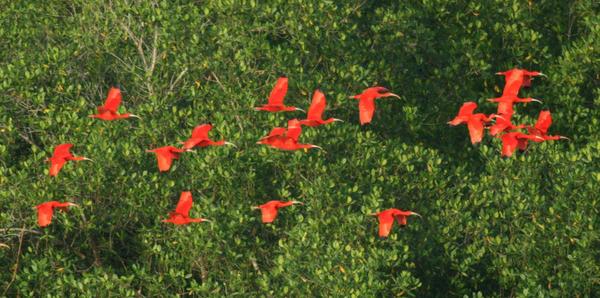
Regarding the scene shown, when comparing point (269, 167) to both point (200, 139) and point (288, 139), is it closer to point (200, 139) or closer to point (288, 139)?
point (288, 139)

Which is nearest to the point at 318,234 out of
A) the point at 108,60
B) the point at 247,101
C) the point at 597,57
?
the point at 247,101

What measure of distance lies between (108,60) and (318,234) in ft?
13.4

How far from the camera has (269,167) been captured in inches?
663

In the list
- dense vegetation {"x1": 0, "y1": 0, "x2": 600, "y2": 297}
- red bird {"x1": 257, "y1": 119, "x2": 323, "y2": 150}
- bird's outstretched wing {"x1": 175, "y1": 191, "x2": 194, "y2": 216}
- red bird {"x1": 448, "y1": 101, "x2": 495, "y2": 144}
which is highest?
red bird {"x1": 448, "y1": 101, "x2": 495, "y2": 144}

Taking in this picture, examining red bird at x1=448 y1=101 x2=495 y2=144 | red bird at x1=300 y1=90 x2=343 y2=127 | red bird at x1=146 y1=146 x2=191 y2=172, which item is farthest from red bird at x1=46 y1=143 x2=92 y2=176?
red bird at x1=448 y1=101 x2=495 y2=144

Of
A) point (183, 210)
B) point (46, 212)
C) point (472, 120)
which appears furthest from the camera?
point (183, 210)

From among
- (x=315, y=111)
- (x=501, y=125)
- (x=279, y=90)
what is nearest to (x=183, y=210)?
(x=279, y=90)

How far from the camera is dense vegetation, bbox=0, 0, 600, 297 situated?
51.8ft

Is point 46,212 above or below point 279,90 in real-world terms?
below

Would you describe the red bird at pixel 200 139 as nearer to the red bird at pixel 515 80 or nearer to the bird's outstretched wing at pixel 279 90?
the bird's outstretched wing at pixel 279 90

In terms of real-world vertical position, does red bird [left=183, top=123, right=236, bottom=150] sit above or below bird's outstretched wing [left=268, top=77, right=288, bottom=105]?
below

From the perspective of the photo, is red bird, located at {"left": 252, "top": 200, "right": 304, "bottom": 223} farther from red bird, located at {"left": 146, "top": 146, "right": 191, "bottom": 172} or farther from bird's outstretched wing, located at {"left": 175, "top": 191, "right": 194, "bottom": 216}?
red bird, located at {"left": 146, "top": 146, "right": 191, "bottom": 172}

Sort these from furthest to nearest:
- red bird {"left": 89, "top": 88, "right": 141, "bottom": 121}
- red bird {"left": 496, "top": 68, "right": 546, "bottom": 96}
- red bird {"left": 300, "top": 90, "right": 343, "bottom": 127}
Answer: red bird {"left": 496, "top": 68, "right": 546, "bottom": 96} → red bird {"left": 300, "top": 90, "right": 343, "bottom": 127} → red bird {"left": 89, "top": 88, "right": 141, "bottom": 121}

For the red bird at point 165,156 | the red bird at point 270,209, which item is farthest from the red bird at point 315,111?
the red bird at point 165,156
